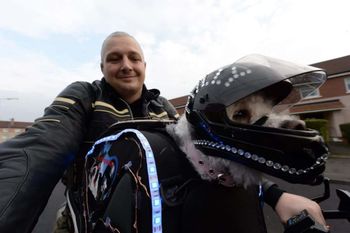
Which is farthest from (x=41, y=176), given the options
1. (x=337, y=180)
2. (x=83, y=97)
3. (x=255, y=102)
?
(x=337, y=180)

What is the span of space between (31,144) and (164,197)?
0.67 meters

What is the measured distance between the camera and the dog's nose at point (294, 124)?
0.96 meters

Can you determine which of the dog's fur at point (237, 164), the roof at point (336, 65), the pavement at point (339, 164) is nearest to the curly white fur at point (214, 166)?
the dog's fur at point (237, 164)

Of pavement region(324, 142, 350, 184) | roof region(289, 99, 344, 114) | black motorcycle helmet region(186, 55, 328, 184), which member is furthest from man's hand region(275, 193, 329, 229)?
roof region(289, 99, 344, 114)

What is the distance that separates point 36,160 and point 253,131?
34.7 inches

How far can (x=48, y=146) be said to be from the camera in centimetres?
127

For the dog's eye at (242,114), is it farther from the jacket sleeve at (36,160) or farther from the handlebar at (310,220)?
the jacket sleeve at (36,160)

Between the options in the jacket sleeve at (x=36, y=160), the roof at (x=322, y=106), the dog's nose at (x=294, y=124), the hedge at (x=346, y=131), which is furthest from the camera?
the roof at (x=322, y=106)

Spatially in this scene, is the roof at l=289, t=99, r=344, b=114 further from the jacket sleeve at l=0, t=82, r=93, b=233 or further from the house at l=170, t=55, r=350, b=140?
the jacket sleeve at l=0, t=82, r=93, b=233

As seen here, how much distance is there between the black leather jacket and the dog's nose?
0.96 m

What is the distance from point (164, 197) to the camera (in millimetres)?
949

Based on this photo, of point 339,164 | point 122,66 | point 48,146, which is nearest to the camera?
point 48,146

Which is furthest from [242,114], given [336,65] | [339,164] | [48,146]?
[336,65]

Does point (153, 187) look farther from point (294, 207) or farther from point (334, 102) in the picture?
point (334, 102)
